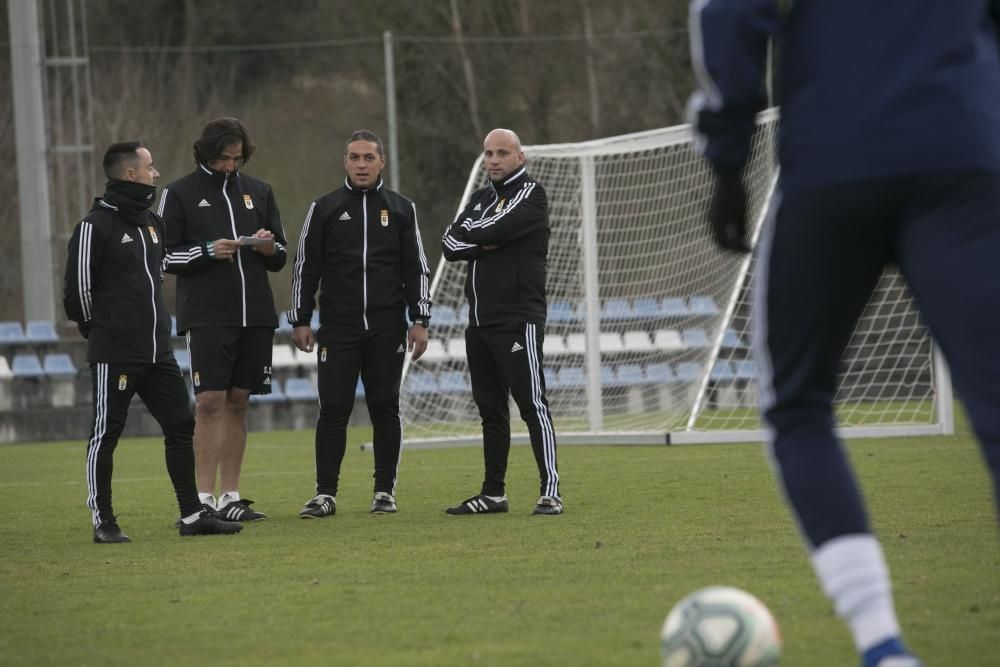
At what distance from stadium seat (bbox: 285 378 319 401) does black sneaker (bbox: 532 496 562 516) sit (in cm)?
1184

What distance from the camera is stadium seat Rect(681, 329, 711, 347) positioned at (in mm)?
18495

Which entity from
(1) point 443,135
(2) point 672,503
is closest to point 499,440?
(2) point 672,503

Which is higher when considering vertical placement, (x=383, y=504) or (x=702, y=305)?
(x=702, y=305)

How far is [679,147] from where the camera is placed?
1628 cm

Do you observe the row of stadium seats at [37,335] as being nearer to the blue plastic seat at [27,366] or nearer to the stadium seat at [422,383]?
the blue plastic seat at [27,366]

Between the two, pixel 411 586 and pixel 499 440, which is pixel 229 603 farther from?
pixel 499 440

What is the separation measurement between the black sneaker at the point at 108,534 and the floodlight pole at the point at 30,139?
12.0m

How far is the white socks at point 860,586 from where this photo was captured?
126 inches

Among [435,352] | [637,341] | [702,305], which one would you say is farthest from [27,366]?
[702,305]

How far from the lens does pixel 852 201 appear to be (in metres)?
3.18

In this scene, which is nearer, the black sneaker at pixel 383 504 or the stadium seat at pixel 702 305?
the black sneaker at pixel 383 504

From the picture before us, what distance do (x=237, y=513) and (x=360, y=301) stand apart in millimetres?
1319

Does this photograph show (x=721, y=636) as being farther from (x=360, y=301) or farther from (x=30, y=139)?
(x=30, y=139)

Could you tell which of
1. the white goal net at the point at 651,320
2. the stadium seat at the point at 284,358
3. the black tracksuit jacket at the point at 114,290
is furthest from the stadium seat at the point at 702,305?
the black tracksuit jacket at the point at 114,290
